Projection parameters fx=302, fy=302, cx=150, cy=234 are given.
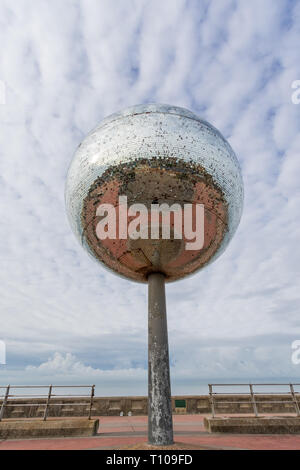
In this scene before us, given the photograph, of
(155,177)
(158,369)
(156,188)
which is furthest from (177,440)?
(155,177)

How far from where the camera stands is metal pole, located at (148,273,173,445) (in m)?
5.50

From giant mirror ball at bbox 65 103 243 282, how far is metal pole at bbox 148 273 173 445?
0.66m

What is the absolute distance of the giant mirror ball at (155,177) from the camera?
17.7ft

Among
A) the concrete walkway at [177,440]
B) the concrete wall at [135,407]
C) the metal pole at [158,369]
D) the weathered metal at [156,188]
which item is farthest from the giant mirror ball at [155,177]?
the concrete wall at [135,407]

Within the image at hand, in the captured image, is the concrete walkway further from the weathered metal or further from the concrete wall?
the concrete wall

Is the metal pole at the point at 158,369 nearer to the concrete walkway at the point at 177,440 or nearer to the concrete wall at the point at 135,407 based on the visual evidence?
the concrete walkway at the point at 177,440

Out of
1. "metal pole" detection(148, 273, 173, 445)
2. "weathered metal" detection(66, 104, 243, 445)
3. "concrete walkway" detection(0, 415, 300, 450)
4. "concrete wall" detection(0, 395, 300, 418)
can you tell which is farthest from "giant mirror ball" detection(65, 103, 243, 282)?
"concrete wall" detection(0, 395, 300, 418)

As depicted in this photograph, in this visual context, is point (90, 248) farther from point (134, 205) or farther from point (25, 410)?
point (25, 410)

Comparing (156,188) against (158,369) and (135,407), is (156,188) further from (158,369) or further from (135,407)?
(135,407)

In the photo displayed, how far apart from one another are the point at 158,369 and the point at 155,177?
372cm

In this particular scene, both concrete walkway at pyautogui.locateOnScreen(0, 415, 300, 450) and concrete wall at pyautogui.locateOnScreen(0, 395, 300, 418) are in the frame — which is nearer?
concrete walkway at pyautogui.locateOnScreen(0, 415, 300, 450)
